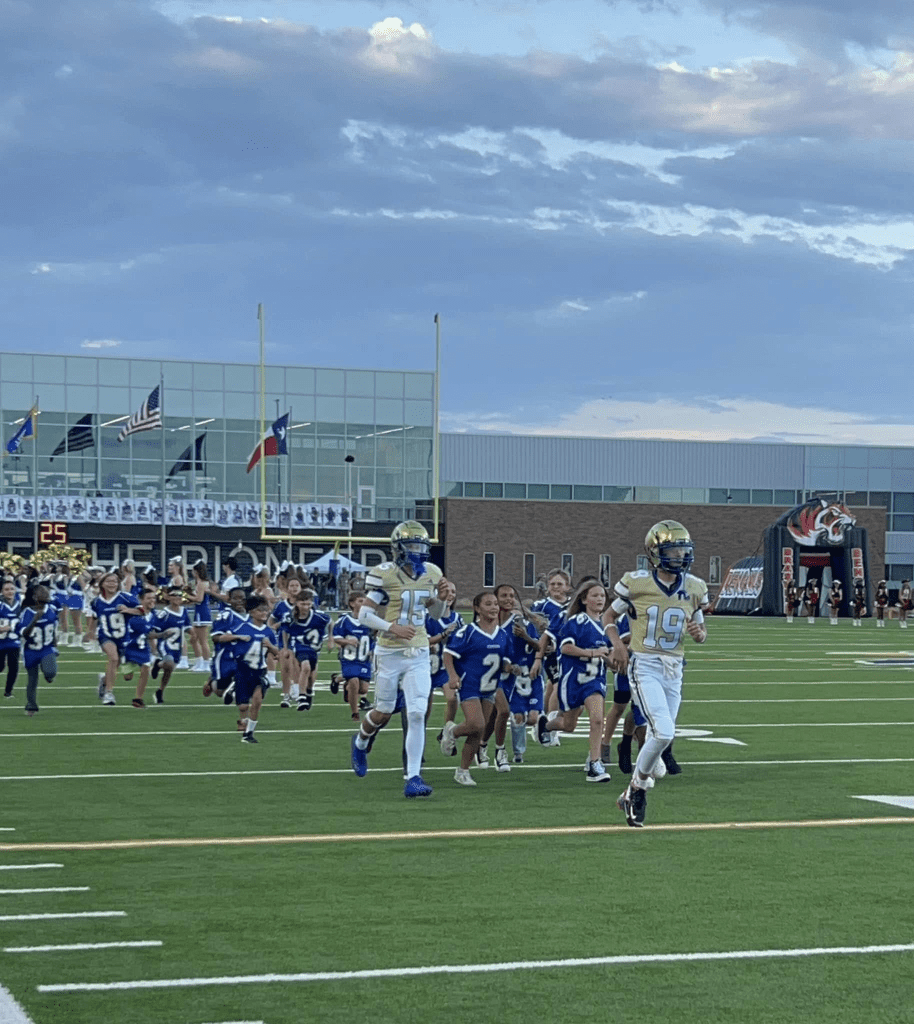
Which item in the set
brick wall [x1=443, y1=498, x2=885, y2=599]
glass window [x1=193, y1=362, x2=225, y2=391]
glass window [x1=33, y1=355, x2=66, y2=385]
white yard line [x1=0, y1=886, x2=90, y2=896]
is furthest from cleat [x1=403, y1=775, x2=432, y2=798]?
brick wall [x1=443, y1=498, x2=885, y2=599]

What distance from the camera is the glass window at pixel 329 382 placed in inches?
2867

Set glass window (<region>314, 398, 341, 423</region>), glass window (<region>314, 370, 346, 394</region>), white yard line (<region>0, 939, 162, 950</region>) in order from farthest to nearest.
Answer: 1. glass window (<region>314, 398, 341, 423</region>)
2. glass window (<region>314, 370, 346, 394</region>)
3. white yard line (<region>0, 939, 162, 950</region>)

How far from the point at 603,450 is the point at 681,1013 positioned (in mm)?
75629

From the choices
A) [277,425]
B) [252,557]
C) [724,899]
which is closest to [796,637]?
[277,425]

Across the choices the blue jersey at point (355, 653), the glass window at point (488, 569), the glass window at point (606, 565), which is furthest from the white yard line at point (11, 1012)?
the glass window at point (606, 565)

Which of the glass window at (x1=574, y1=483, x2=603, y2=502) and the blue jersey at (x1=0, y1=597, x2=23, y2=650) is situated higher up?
the glass window at (x1=574, y1=483, x2=603, y2=502)

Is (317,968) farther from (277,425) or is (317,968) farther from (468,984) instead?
(277,425)

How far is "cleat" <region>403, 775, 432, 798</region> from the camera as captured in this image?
1240cm

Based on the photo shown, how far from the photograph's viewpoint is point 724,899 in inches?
330

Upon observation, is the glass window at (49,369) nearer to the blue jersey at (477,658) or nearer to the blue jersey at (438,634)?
the blue jersey at (438,634)

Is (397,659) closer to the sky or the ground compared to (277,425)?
closer to the ground

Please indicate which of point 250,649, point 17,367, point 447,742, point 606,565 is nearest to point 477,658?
point 447,742

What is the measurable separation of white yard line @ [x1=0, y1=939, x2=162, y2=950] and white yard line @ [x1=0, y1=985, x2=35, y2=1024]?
72cm

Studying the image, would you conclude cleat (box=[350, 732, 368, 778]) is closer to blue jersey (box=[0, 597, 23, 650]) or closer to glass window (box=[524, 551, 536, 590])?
blue jersey (box=[0, 597, 23, 650])
